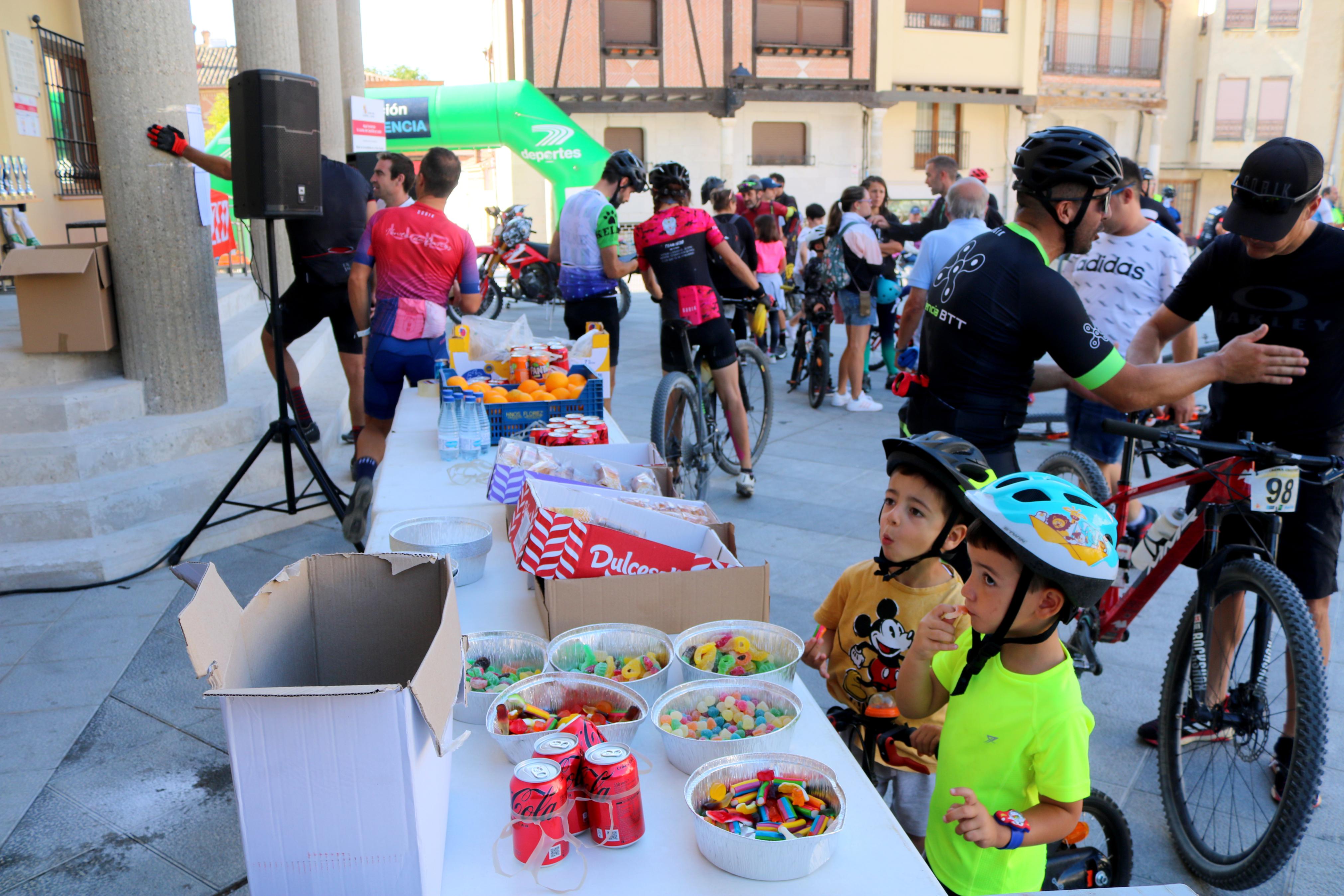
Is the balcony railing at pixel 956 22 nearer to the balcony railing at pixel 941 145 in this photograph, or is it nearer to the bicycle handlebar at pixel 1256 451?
the balcony railing at pixel 941 145

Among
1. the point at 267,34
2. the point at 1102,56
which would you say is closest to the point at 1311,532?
the point at 267,34

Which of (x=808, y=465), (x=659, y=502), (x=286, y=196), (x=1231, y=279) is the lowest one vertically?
(x=808, y=465)

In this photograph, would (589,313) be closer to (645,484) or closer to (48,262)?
(48,262)

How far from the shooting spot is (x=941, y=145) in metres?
31.1

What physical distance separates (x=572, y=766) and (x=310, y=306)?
5232mm

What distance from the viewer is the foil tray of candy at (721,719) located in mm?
1545

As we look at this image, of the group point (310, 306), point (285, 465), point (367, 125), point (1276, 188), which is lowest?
point (285, 465)

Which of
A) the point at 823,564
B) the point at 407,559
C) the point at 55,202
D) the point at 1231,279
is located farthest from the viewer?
the point at 55,202

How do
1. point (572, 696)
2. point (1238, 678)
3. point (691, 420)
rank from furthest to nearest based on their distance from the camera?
point (691, 420)
point (1238, 678)
point (572, 696)

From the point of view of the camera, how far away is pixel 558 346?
419cm

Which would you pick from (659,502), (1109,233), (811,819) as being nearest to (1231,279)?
(1109,233)

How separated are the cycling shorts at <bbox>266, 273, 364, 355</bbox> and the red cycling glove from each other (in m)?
1.03

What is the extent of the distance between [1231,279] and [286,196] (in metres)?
4.19

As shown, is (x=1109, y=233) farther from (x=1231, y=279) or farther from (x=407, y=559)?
(x=407, y=559)
